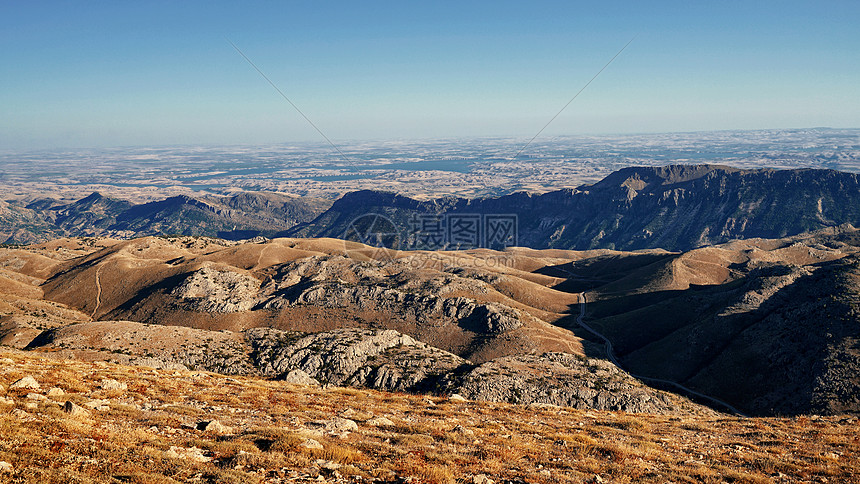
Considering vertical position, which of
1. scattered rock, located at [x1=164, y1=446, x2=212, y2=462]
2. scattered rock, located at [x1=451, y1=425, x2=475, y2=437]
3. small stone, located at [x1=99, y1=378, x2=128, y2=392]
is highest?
scattered rock, located at [x1=164, y1=446, x2=212, y2=462]

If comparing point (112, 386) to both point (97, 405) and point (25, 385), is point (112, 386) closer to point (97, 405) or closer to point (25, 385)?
point (25, 385)

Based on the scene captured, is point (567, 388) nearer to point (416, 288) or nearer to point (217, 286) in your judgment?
point (416, 288)

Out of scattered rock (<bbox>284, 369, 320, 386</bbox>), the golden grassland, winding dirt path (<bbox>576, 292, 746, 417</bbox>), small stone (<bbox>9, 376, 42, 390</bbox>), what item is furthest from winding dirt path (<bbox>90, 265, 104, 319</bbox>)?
winding dirt path (<bbox>576, 292, 746, 417</bbox>)

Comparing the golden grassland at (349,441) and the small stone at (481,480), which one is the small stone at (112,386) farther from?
the small stone at (481,480)

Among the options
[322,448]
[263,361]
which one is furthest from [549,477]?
[263,361]

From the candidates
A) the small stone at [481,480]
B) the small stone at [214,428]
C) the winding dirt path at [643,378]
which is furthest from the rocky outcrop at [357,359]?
the small stone at [481,480]

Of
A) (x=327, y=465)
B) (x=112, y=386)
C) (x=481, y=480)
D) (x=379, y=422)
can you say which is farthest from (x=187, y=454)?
(x=112, y=386)

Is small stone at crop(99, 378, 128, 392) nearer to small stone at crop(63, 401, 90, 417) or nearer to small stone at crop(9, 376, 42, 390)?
small stone at crop(9, 376, 42, 390)
